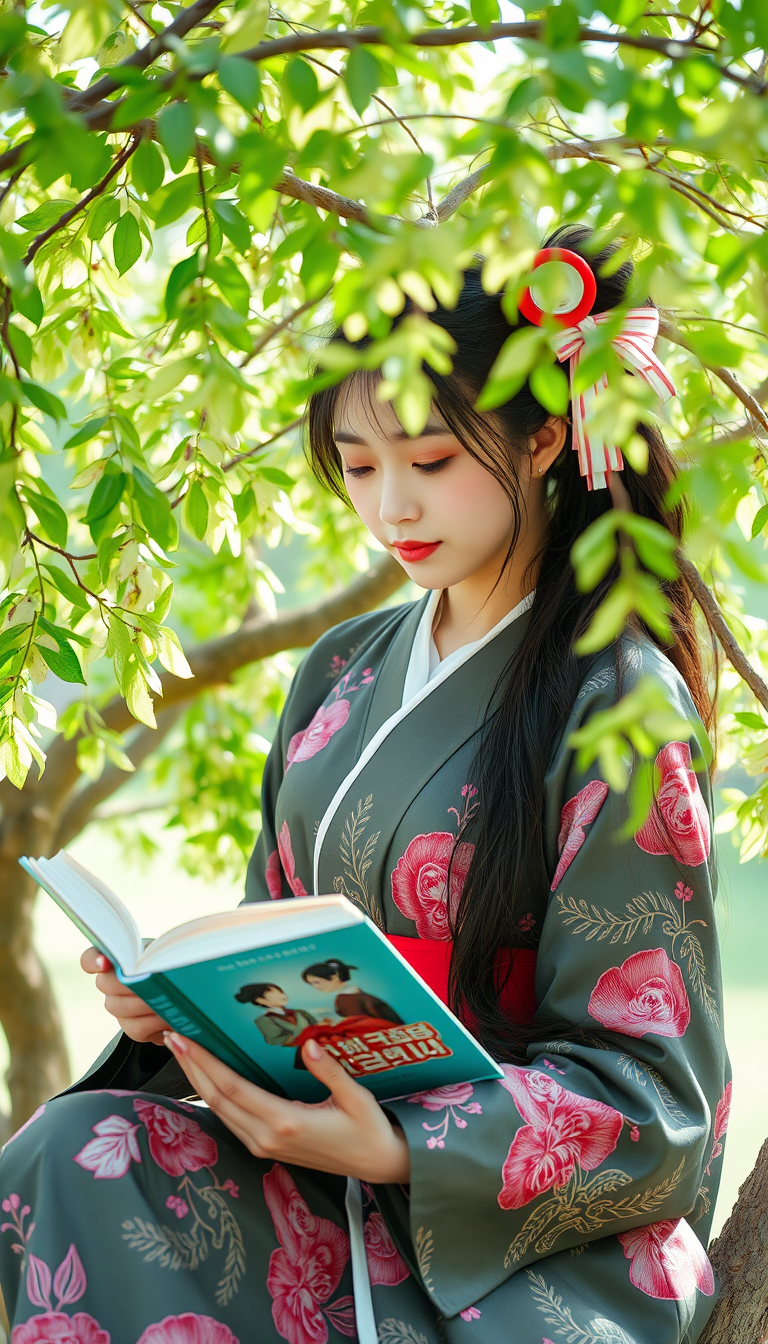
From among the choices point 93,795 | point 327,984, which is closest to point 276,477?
point 327,984

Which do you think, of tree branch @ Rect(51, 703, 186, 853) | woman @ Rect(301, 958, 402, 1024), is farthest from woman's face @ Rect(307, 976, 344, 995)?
tree branch @ Rect(51, 703, 186, 853)

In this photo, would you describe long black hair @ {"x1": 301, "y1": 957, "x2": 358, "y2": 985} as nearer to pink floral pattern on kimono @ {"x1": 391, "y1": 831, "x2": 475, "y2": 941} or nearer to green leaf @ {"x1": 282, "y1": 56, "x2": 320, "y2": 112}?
pink floral pattern on kimono @ {"x1": 391, "y1": 831, "x2": 475, "y2": 941}

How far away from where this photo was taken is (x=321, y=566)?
2650 mm

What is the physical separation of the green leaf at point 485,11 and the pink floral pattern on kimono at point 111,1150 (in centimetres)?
92

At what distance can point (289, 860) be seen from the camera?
1.40m

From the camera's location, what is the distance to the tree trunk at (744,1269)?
1.09 meters

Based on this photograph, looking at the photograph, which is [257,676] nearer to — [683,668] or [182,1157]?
[683,668]

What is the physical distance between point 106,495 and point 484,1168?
2.10 ft

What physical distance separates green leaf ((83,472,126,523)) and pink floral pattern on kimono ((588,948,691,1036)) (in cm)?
60

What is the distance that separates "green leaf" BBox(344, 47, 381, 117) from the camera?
0.67m

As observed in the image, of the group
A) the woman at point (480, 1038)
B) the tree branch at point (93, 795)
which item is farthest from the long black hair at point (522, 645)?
the tree branch at point (93, 795)

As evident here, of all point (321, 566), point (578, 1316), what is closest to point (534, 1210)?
point (578, 1316)

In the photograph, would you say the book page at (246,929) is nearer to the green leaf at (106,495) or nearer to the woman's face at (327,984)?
the woman's face at (327,984)

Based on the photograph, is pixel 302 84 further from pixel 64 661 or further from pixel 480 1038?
pixel 480 1038
